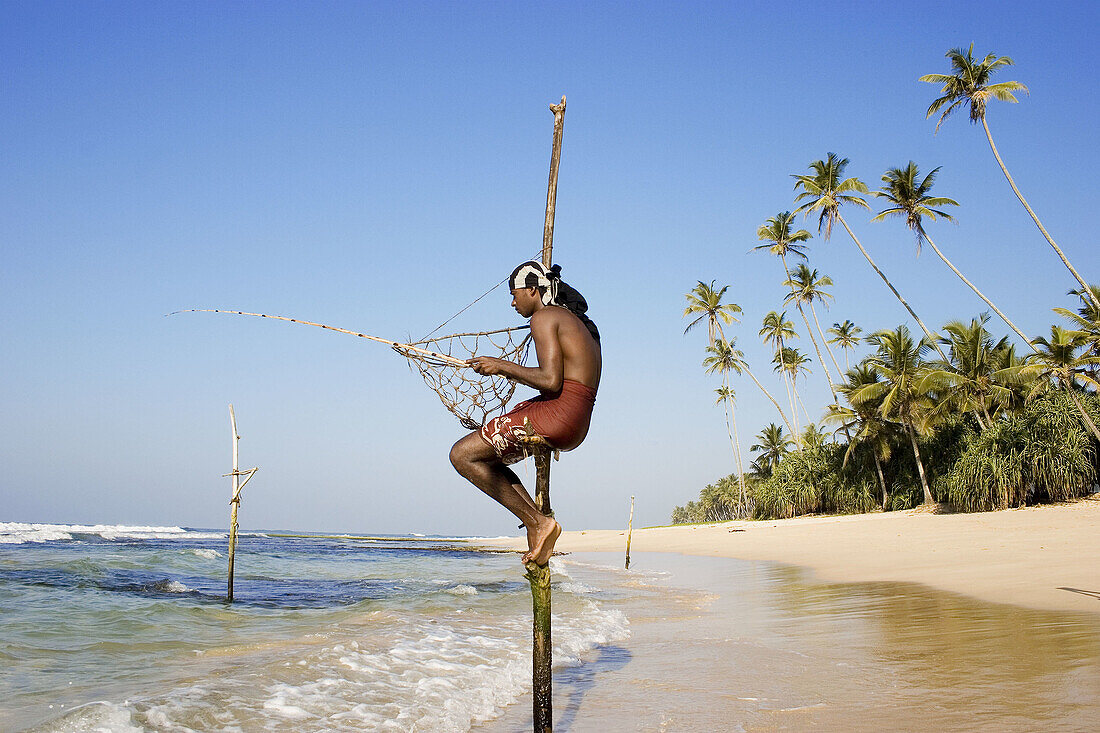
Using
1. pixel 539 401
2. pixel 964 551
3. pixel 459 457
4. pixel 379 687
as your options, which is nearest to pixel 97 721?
pixel 379 687

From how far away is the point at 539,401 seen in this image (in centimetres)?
376

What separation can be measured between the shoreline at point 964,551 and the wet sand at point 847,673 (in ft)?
3.52

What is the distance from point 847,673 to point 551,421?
3483 mm

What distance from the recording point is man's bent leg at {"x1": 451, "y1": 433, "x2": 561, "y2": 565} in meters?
3.77

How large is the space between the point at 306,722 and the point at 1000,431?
29.4 meters

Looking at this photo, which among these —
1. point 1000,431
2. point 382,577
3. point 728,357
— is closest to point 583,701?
point 382,577

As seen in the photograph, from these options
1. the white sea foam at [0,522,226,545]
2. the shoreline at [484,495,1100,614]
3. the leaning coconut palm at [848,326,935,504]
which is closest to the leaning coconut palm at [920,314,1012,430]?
the leaning coconut palm at [848,326,935,504]

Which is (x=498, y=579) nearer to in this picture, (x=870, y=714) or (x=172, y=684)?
(x=172, y=684)

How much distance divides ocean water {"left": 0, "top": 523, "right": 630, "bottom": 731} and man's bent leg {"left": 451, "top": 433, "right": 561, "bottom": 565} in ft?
6.40

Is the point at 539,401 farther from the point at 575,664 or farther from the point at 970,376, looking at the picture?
the point at 970,376

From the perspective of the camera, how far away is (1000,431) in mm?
27781

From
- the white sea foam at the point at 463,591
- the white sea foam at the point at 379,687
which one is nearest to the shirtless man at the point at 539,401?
the white sea foam at the point at 379,687

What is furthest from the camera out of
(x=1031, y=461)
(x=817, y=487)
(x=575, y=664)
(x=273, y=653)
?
(x=817, y=487)

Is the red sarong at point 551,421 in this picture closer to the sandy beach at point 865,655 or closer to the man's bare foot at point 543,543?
the man's bare foot at point 543,543
